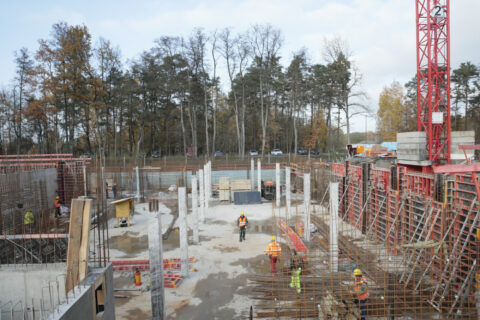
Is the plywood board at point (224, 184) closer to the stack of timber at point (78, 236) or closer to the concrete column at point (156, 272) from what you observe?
the concrete column at point (156, 272)

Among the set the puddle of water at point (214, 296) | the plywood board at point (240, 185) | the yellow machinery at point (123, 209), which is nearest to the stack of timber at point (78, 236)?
the puddle of water at point (214, 296)

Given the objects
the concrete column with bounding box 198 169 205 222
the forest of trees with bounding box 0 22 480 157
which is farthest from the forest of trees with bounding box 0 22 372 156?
the concrete column with bounding box 198 169 205 222

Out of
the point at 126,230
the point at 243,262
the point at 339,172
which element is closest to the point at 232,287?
the point at 243,262

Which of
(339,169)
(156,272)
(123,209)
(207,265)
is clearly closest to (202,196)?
(123,209)

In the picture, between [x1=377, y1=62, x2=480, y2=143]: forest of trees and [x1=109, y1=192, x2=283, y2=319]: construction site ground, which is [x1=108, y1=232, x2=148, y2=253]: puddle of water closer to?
[x1=109, y1=192, x2=283, y2=319]: construction site ground

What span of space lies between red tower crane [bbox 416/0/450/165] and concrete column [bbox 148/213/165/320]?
1212 cm

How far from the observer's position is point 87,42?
1180 inches

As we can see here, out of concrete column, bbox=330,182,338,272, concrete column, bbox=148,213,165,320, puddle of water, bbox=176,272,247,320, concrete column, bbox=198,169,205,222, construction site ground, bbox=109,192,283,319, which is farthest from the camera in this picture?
concrete column, bbox=198,169,205,222

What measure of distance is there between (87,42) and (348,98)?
25.9 m

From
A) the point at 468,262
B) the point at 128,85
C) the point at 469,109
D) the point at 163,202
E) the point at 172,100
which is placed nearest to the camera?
the point at 468,262

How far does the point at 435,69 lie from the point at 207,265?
41.4 feet

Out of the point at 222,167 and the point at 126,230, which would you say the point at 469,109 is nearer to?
the point at 222,167

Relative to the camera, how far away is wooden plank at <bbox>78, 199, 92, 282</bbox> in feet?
16.7

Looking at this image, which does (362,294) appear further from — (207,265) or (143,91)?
(143,91)
